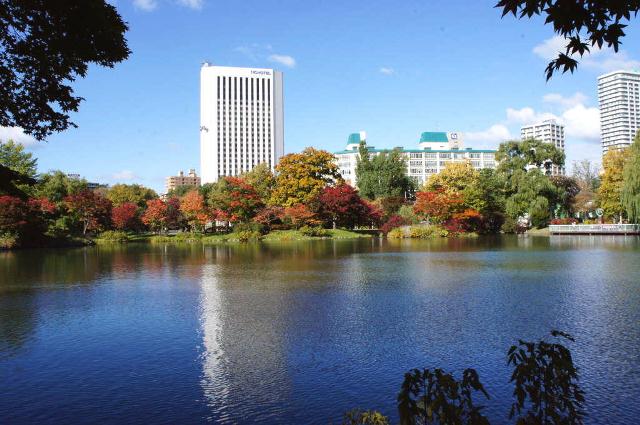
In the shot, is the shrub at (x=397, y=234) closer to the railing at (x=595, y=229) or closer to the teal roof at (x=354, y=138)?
the railing at (x=595, y=229)

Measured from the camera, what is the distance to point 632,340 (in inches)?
367

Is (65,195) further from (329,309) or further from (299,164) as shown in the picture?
(329,309)

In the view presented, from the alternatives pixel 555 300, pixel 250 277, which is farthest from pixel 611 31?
pixel 250 277

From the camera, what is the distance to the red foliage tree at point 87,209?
4759cm

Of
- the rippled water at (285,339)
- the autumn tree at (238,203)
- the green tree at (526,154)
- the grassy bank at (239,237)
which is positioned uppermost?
the green tree at (526,154)

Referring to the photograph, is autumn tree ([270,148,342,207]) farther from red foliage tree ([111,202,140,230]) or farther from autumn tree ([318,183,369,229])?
red foliage tree ([111,202,140,230])

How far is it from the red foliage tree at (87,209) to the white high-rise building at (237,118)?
77.5 metres

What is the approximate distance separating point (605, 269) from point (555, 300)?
8202mm

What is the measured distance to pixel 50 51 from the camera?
8.36m

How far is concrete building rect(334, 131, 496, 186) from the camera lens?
419ft

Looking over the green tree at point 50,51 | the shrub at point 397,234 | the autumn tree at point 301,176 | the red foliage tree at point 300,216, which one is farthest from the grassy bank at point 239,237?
the green tree at point 50,51

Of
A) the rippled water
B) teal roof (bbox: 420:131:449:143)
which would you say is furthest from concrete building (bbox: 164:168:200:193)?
the rippled water

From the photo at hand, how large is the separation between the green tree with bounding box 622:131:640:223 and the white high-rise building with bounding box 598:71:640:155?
159 m

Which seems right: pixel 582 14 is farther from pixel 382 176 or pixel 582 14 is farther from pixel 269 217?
pixel 382 176
